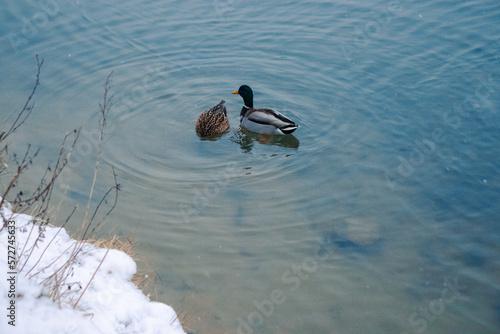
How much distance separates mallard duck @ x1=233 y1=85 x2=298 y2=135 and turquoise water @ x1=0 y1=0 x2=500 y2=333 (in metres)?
0.30

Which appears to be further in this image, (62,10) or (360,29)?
(62,10)

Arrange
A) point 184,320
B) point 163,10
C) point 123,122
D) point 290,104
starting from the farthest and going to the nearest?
point 163,10 → point 290,104 → point 123,122 → point 184,320

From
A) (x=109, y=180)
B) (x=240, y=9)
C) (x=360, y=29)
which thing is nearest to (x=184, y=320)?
(x=109, y=180)

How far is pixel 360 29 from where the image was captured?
488 inches

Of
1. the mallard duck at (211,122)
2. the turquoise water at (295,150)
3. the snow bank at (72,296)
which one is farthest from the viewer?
the mallard duck at (211,122)

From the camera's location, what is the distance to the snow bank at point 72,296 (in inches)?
162

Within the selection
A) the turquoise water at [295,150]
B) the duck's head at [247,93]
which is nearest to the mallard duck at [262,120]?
the duck's head at [247,93]

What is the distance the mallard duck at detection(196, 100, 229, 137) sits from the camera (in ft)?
30.0

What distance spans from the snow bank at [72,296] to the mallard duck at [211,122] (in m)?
3.80

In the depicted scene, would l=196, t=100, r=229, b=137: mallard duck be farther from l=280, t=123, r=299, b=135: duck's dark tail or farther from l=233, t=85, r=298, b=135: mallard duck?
l=280, t=123, r=299, b=135: duck's dark tail

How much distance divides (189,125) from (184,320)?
5.00 meters

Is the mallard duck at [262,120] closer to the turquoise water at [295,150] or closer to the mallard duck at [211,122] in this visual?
the turquoise water at [295,150]

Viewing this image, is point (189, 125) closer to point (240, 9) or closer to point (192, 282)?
point (192, 282)

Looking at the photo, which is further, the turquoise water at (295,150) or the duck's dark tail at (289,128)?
the duck's dark tail at (289,128)
